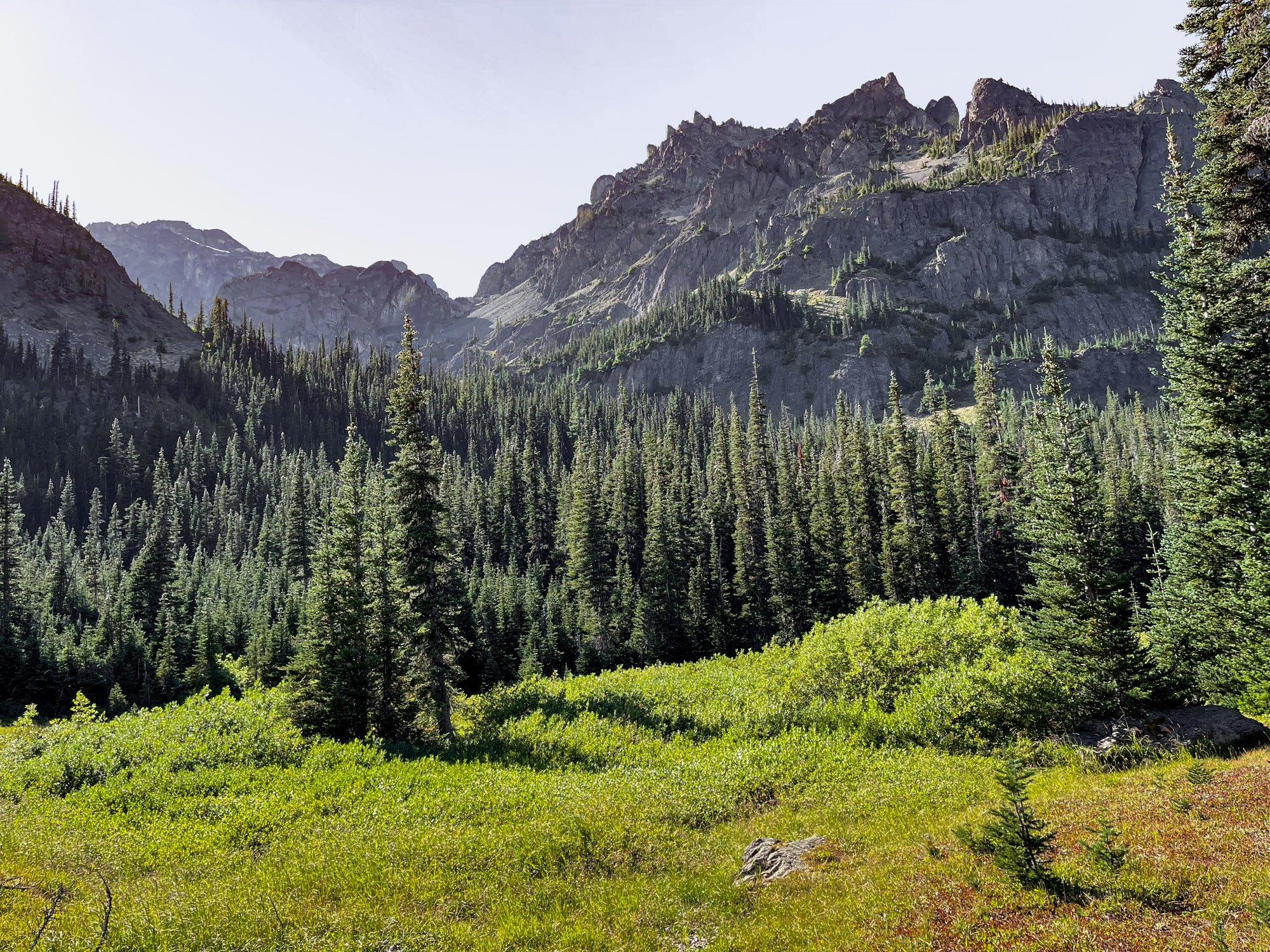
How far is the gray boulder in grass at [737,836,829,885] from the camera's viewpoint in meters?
12.7

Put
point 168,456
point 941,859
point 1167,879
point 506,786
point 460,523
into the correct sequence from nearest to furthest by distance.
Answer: point 1167,879 → point 941,859 → point 506,786 → point 460,523 → point 168,456

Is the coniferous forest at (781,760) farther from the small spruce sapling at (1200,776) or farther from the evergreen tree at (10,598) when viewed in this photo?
the evergreen tree at (10,598)

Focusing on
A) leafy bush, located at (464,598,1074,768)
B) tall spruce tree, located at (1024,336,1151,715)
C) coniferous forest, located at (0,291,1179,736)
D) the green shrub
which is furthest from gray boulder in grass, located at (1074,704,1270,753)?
leafy bush, located at (464,598,1074,768)

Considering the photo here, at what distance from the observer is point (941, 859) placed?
11836mm

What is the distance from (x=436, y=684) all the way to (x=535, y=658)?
34132 millimetres

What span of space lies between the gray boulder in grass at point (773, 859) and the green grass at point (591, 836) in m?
0.40

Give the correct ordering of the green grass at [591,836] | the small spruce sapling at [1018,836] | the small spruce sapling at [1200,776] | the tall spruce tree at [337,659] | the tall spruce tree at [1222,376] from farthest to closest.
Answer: the tall spruce tree at [337,659]
the tall spruce tree at [1222,376]
the small spruce sapling at [1200,776]
the green grass at [591,836]
the small spruce sapling at [1018,836]

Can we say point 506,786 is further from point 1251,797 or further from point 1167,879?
point 1251,797

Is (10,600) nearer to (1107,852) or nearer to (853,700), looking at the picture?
(853,700)

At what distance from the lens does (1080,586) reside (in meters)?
Answer: 21.7

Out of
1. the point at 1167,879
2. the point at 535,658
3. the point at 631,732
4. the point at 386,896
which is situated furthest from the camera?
the point at 535,658

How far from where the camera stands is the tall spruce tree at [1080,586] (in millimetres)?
20609

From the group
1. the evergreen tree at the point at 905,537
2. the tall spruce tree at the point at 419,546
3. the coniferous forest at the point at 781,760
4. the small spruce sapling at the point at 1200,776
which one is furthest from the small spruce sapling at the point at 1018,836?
the evergreen tree at the point at 905,537

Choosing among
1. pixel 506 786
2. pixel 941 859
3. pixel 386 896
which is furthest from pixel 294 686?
pixel 941 859
